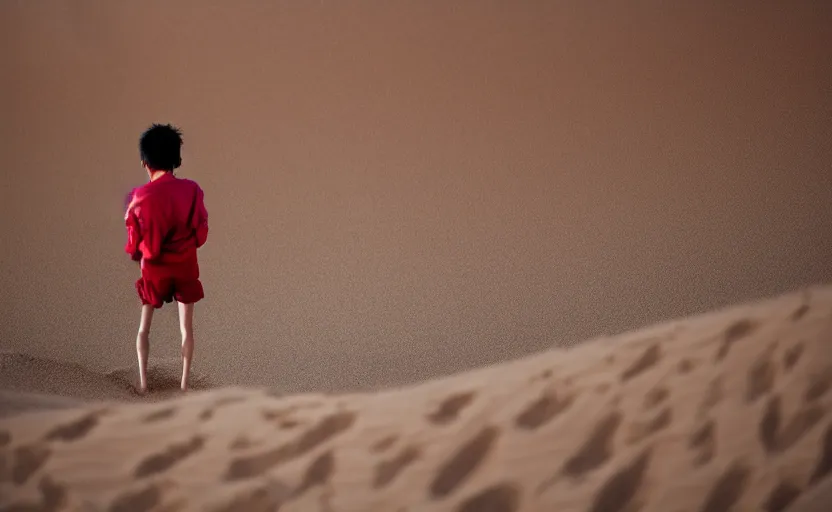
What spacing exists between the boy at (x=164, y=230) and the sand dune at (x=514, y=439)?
1.13 meters

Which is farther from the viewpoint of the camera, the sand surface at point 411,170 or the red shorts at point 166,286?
the sand surface at point 411,170

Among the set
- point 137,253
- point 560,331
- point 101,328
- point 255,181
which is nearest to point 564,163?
point 560,331

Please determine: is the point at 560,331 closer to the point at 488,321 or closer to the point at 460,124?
the point at 488,321

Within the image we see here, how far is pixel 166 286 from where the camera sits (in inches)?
115

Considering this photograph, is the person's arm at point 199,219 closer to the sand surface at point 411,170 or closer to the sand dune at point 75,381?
the sand dune at point 75,381

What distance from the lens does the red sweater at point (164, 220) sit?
282 centimetres

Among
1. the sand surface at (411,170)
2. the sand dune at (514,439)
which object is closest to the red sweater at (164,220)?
the sand dune at (514,439)

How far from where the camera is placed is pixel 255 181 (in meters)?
4.83

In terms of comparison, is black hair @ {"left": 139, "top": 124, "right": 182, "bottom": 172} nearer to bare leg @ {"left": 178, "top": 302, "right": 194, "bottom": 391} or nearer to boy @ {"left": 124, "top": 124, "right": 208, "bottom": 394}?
boy @ {"left": 124, "top": 124, "right": 208, "bottom": 394}

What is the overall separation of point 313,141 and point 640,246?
2.22 metres

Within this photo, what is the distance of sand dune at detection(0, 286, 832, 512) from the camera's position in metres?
1.30

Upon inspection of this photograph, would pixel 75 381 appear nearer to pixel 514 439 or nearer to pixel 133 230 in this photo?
pixel 133 230

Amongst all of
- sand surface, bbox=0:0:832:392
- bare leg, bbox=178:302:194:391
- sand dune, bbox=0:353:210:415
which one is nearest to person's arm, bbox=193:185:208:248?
bare leg, bbox=178:302:194:391

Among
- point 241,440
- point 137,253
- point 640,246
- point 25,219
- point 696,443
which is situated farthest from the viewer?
point 25,219
